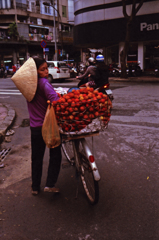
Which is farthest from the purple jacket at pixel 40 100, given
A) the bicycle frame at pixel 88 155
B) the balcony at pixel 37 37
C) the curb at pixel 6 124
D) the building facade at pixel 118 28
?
the balcony at pixel 37 37

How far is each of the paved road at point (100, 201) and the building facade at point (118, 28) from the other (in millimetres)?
18862

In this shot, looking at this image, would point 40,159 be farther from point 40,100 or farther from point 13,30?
point 13,30

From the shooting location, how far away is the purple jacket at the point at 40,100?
9.45 ft

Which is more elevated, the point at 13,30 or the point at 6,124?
the point at 13,30

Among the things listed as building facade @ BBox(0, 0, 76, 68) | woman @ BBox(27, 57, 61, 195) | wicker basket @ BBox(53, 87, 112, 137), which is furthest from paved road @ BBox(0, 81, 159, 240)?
building facade @ BBox(0, 0, 76, 68)

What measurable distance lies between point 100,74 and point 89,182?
4616mm

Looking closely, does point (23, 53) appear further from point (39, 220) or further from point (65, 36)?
point (39, 220)

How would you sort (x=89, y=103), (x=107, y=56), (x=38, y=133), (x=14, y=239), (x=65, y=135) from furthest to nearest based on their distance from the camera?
1. (x=107, y=56)
2. (x=38, y=133)
3. (x=65, y=135)
4. (x=89, y=103)
5. (x=14, y=239)

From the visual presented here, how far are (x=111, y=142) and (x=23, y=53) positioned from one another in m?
41.5

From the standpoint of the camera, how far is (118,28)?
23078 mm

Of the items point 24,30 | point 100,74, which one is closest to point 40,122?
point 100,74

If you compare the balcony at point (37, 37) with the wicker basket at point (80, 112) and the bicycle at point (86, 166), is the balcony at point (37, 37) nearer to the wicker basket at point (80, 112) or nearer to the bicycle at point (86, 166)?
the bicycle at point (86, 166)

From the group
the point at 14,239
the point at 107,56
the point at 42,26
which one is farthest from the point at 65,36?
the point at 14,239

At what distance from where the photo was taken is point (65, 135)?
2934 mm
